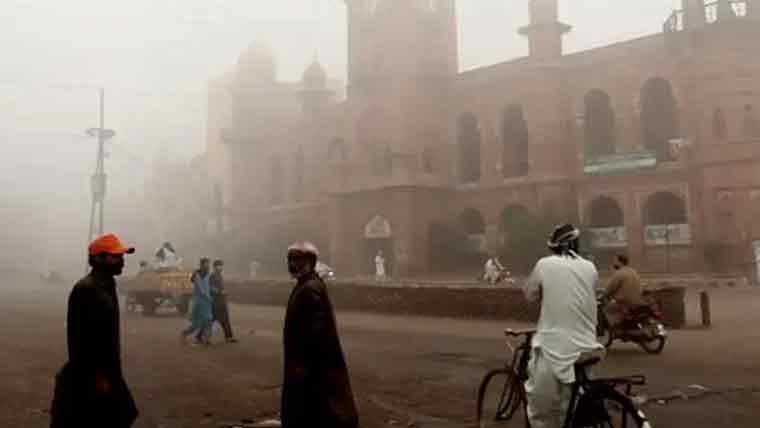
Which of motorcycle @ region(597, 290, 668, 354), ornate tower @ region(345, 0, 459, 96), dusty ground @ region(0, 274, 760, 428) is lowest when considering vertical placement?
dusty ground @ region(0, 274, 760, 428)

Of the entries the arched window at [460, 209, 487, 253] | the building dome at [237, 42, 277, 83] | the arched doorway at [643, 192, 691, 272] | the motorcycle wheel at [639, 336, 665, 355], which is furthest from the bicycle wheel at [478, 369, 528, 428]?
the building dome at [237, 42, 277, 83]

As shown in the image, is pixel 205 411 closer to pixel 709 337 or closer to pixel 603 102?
pixel 709 337

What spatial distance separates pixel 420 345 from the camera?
499 inches

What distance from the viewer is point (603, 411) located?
4461 mm

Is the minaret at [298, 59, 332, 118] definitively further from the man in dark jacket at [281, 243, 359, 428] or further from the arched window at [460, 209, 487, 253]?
the man in dark jacket at [281, 243, 359, 428]

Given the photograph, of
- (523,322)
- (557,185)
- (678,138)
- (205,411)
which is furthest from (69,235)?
(205,411)

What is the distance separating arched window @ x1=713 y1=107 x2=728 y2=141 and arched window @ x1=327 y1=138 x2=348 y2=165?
68.9 ft

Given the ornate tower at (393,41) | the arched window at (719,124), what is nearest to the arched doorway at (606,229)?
the arched window at (719,124)

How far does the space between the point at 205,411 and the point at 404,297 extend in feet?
41.1

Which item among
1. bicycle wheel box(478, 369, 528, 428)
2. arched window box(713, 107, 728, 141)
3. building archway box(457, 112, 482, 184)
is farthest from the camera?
building archway box(457, 112, 482, 184)

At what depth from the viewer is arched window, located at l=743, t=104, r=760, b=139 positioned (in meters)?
31.3

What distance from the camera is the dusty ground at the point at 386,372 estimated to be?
7.14 metres

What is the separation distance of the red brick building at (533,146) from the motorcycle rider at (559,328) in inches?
1085

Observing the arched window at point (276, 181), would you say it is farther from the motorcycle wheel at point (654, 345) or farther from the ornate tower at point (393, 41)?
the motorcycle wheel at point (654, 345)
